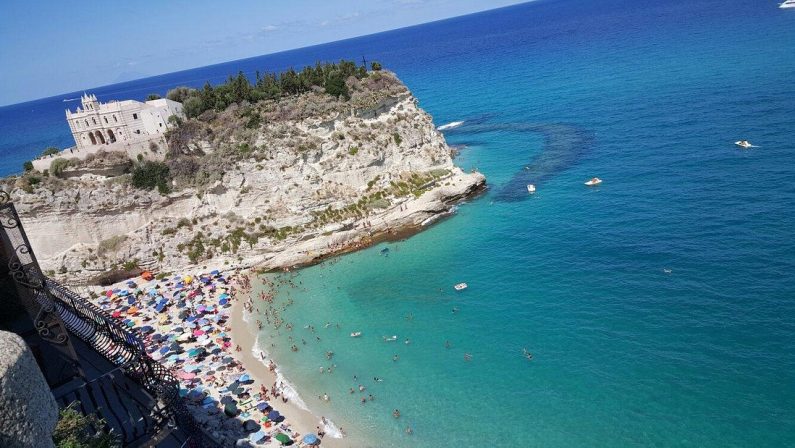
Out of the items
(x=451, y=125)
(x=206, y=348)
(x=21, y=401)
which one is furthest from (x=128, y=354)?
(x=451, y=125)

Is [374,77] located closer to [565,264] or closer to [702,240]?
[565,264]

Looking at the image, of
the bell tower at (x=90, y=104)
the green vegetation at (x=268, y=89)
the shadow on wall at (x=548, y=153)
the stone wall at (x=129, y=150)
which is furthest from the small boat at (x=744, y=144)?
the bell tower at (x=90, y=104)

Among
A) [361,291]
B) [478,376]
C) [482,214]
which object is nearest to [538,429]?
[478,376]

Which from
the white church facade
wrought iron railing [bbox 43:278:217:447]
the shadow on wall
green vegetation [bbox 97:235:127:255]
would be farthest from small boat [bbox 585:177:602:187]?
green vegetation [bbox 97:235:127:255]

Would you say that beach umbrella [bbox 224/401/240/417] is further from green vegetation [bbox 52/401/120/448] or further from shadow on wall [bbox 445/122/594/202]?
shadow on wall [bbox 445/122/594/202]

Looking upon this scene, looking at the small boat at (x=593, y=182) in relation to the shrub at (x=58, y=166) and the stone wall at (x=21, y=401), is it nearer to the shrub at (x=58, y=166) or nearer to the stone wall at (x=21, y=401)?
the stone wall at (x=21, y=401)

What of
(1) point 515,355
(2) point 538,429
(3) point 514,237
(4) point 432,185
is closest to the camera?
(2) point 538,429

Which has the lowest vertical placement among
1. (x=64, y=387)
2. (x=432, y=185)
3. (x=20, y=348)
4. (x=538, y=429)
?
(x=538, y=429)
